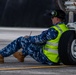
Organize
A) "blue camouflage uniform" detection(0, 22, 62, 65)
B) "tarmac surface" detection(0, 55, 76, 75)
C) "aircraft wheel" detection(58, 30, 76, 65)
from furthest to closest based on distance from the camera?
"blue camouflage uniform" detection(0, 22, 62, 65) → "aircraft wheel" detection(58, 30, 76, 65) → "tarmac surface" detection(0, 55, 76, 75)

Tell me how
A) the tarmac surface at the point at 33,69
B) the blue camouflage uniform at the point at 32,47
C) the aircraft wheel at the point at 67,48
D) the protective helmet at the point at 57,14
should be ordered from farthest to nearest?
the protective helmet at the point at 57,14, the blue camouflage uniform at the point at 32,47, the aircraft wheel at the point at 67,48, the tarmac surface at the point at 33,69

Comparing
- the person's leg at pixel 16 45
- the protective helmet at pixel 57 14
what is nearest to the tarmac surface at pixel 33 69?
the person's leg at pixel 16 45

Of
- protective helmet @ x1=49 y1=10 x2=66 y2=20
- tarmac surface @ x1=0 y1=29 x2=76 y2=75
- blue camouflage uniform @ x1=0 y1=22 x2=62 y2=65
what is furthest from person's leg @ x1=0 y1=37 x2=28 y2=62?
protective helmet @ x1=49 y1=10 x2=66 y2=20

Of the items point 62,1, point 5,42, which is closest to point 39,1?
point 5,42

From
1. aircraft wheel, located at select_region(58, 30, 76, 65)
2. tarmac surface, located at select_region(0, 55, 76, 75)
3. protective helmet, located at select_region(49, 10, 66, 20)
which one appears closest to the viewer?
tarmac surface, located at select_region(0, 55, 76, 75)

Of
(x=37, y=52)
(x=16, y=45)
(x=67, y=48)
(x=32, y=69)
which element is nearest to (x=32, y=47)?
(x=37, y=52)

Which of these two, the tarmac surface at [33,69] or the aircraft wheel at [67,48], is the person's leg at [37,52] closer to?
the tarmac surface at [33,69]

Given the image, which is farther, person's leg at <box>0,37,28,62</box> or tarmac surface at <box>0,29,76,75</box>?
person's leg at <box>0,37,28,62</box>

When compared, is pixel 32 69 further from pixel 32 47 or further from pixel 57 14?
pixel 57 14

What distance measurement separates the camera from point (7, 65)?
9.88 m

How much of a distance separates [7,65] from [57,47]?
91 centimetres

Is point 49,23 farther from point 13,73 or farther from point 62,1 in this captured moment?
point 13,73

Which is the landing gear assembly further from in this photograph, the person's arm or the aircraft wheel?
the person's arm

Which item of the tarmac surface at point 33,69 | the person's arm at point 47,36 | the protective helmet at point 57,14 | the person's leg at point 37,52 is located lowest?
the tarmac surface at point 33,69
